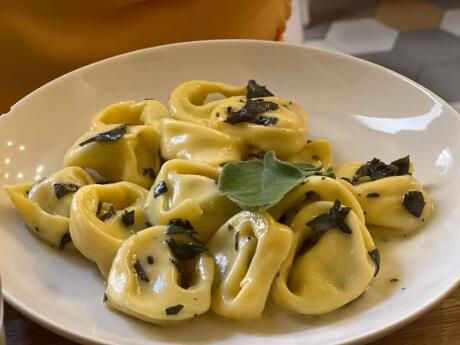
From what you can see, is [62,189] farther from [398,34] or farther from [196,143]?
[398,34]

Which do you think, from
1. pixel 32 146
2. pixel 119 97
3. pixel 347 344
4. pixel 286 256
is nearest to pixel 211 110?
pixel 119 97

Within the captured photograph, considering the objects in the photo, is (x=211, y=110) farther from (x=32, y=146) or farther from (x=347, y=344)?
(x=347, y=344)

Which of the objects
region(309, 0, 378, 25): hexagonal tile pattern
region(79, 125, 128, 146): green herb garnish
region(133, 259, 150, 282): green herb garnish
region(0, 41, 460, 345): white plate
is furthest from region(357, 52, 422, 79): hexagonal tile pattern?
region(133, 259, 150, 282): green herb garnish

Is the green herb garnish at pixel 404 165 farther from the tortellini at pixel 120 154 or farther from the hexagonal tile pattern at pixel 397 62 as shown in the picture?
the hexagonal tile pattern at pixel 397 62

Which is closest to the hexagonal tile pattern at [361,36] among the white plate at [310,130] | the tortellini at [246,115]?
the white plate at [310,130]

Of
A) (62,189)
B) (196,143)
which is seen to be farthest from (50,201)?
(196,143)
